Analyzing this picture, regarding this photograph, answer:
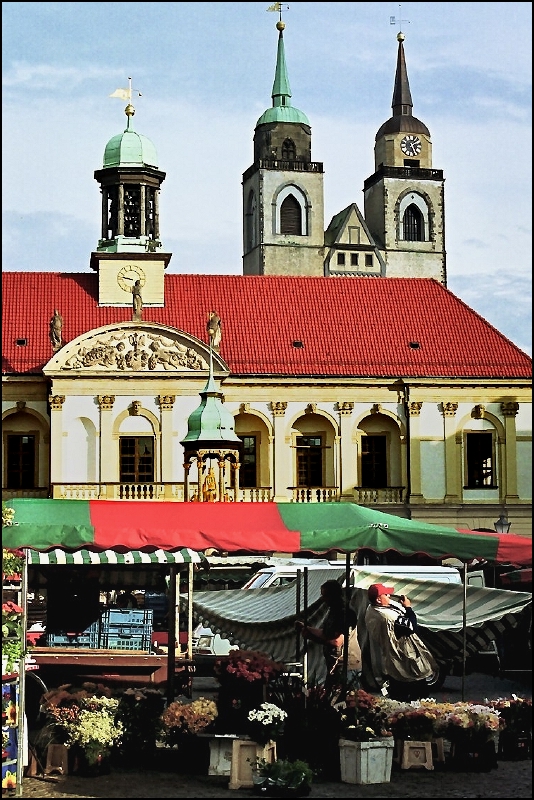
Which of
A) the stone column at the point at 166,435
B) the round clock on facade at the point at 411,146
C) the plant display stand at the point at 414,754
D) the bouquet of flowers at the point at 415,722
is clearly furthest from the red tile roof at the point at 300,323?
the round clock on facade at the point at 411,146

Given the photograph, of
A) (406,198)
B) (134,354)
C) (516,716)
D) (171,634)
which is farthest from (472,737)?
(406,198)

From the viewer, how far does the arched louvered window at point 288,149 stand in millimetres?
88125

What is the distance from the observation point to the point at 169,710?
551 inches

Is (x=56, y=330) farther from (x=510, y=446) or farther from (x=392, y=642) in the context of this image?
(x=392, y=642)

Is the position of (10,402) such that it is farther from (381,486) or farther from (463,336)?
(463,336)

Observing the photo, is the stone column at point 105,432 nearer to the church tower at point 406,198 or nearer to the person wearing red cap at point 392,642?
the person wearing red cap at point 392,642

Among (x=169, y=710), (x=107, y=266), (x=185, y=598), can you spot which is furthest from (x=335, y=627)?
(x=107, y=266)

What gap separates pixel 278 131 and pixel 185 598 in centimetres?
6966

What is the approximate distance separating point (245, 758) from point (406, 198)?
79.1 meters

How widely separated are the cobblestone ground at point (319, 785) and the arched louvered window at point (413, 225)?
3028 inches

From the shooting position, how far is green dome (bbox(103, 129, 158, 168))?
147 feet

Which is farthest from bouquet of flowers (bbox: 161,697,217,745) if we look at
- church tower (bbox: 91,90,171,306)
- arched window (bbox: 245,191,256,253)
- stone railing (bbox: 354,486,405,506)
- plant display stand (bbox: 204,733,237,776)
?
arched window (bbox: 245,191,256,253)

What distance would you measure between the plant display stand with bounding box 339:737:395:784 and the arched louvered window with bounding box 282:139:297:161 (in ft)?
252

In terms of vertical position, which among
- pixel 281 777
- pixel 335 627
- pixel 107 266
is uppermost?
pixel 107 266
